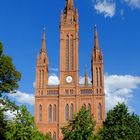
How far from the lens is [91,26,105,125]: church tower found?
316ft

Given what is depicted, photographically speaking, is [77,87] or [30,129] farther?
[77,87]

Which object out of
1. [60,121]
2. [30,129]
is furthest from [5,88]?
[60,121]

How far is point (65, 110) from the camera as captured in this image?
97.8 metres

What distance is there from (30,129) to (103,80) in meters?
56.5

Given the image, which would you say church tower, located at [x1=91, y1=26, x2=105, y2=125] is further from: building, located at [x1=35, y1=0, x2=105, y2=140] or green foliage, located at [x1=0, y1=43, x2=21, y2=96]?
green foliage, located at [x1=0, y1=43, x2=21, y2=96]

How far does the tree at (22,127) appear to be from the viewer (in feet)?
143

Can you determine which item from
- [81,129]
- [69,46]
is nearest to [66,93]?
[69,46]

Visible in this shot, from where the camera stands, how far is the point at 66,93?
9925cm

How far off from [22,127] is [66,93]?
5551 cm

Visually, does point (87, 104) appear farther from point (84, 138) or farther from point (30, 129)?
point (30, 129)

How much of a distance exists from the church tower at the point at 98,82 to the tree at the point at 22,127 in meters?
52.0

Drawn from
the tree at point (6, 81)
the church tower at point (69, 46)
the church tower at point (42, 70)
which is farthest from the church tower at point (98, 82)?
the tree at point (6, 81)

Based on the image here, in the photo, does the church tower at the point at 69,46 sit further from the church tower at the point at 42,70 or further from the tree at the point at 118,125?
the tree at the point at 118,125

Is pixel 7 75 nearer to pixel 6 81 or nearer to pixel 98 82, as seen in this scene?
pixel 6 81
